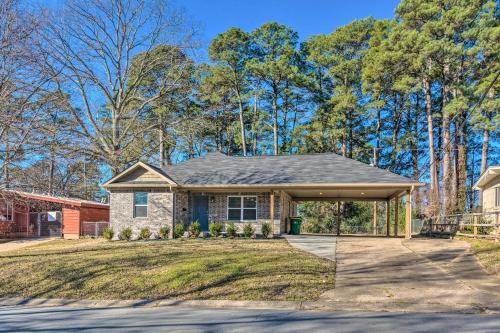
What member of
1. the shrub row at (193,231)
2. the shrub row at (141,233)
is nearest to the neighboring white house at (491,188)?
the shrub row at (193,231)

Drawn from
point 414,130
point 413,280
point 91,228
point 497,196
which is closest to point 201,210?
point 91,228

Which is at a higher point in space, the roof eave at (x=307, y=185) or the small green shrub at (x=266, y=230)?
the roof eave at (x=307, y=185)

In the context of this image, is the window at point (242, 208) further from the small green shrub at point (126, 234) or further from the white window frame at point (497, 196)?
the white window frame at point (497, 196)

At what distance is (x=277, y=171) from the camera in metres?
21.7

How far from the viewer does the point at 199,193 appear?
21797 millimetres

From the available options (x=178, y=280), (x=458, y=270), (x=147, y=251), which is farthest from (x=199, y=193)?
(x=458, y=270)

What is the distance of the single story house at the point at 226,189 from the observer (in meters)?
19.6

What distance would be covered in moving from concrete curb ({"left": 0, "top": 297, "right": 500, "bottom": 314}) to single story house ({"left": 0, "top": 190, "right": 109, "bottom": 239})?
16369 mm

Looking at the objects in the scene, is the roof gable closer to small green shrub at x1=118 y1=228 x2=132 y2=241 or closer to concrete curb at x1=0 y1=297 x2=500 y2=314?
small green shrub at x1=118 y1=228 x2=132 y2=241

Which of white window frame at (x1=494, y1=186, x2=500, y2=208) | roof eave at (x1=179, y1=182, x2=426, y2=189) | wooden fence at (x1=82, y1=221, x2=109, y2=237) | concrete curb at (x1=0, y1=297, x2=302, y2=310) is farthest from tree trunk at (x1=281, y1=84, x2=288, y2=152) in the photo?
concrete curb at (x1=0, y1=297, x2=302, y2=310)

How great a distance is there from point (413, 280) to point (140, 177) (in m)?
13.9

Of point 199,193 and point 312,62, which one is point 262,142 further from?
point 199,193

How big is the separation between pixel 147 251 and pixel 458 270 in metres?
9.31

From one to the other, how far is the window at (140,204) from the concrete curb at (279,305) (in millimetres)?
10657
